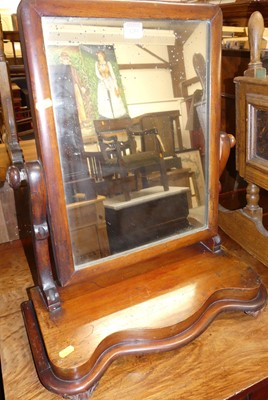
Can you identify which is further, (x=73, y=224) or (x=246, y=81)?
(x=246, y=81)

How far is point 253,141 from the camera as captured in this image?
33.8 inches

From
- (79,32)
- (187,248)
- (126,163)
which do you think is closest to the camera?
(79,32)

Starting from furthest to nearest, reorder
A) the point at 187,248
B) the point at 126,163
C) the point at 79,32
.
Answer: the point at 187,248
the point at 126,163
the point at 79,32

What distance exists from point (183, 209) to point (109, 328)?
27 centimetres

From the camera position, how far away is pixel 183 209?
29.0 inches

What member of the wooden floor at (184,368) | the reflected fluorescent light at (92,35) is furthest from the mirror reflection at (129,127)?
the wooden floor at (184,368)

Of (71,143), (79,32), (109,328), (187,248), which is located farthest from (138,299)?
(79,32)

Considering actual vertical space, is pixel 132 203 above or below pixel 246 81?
below

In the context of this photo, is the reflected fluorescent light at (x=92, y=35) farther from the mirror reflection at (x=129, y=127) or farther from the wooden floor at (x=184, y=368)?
the wooden floor at (x=184, y=368)

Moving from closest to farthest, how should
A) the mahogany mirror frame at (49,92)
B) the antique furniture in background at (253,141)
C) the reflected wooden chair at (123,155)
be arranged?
the mahogany mirror frame at (49,92) < the reflected wooden chair at (123,155) < the antique furniture in background at (253,141)

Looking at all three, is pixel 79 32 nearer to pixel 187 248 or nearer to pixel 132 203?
pixel 132 203

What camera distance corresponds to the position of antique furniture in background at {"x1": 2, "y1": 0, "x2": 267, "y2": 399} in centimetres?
54

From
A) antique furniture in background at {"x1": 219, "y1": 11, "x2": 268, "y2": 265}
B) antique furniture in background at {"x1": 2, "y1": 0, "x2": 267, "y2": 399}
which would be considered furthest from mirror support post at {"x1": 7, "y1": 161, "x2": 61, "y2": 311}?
antique furniture in background at {"x1": 219, "y1": 11, "x2": 268, "y2": 265}

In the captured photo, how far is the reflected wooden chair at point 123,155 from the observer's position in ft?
2.06
